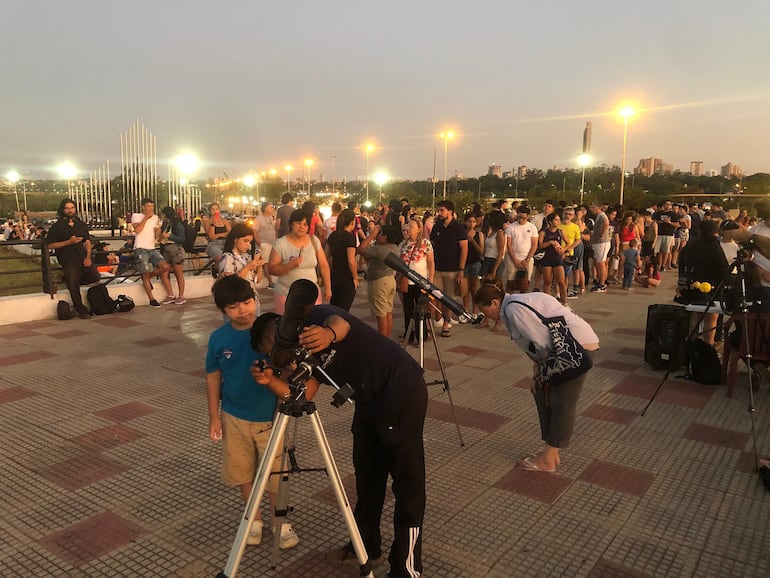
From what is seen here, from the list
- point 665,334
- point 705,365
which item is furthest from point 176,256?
point 705,365

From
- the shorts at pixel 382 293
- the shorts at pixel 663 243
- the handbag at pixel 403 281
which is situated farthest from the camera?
the shorts at pixel 663 243

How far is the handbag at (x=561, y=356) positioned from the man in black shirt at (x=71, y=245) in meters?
8.28

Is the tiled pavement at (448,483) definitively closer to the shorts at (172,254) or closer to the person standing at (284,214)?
the shorts at (172,254)

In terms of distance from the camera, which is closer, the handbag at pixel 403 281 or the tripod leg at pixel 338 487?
the tripod leg at pixel 338 487

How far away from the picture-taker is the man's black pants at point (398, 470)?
2695mm

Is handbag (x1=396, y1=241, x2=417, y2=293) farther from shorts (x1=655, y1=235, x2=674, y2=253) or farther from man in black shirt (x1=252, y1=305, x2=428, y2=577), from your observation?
shorts (x1=655, y1=235, x2=674, y2=253)

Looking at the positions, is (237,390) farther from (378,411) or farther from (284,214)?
(284,214)

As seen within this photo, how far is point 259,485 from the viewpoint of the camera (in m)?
2.46

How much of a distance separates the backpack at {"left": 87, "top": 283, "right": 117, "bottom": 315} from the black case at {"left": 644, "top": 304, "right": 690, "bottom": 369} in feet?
27.7

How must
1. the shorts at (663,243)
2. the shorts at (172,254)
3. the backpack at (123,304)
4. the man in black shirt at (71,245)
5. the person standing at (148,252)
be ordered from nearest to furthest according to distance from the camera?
1. the man in black shirt at (71,245)
2. the backpack at (123,304)
3. the person standing at (148,252)
4. the shorts at (172,254)
5. the shorts at (663,243)

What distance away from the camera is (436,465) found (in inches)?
174

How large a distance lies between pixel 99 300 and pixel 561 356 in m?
8.55

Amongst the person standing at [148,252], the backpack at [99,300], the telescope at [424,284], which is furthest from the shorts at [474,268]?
the telescope at [424,284]

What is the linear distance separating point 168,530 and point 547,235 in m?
8.41
